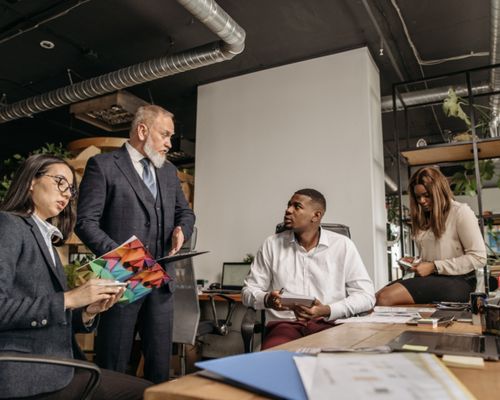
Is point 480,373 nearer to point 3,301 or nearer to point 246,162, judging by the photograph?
point 3,301

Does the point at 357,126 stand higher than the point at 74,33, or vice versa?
the point at 74,33

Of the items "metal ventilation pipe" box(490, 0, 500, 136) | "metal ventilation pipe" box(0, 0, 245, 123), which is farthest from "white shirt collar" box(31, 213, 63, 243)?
"metal ventilation pipe" box(490, 0, 500, 136)

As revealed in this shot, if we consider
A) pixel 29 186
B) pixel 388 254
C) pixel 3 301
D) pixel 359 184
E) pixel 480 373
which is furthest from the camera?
pixel 388 254

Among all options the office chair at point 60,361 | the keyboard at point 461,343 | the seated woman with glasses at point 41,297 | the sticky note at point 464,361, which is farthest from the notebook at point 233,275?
the sticky note at point 464,361

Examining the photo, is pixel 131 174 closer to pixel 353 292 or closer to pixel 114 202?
pixel 114 202

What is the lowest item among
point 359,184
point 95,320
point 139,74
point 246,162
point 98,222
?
point 95,320

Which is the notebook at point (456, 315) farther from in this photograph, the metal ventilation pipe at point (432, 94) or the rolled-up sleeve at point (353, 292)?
the metal ventilation pipe at point (432, 94)

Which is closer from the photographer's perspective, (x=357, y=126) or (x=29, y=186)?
(x=29, y=186)

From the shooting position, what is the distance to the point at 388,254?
4.42 metres

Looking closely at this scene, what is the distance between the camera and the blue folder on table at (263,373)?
0.57m

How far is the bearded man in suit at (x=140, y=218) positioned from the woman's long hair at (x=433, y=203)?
144 cm

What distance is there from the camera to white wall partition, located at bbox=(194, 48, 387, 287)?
13.5 ft

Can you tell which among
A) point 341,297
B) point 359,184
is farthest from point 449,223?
point 359,184

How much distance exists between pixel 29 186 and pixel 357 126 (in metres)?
3.39
